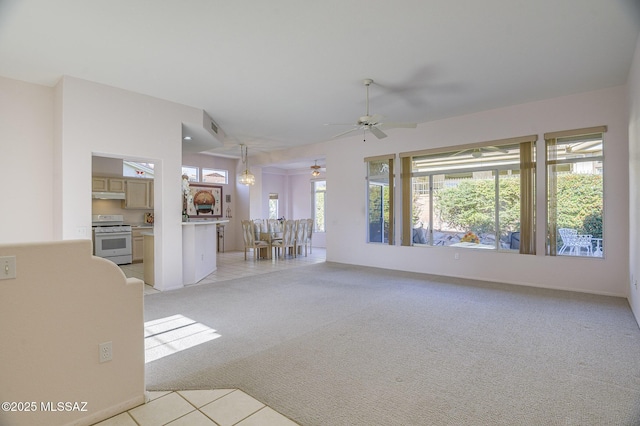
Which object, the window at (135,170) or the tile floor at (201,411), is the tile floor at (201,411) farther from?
the window at (135,170)

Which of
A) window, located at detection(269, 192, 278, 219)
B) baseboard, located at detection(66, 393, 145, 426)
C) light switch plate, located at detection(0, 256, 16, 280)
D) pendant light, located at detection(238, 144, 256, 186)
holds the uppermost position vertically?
pendant light, located at detection(238, 144, 256, 186)

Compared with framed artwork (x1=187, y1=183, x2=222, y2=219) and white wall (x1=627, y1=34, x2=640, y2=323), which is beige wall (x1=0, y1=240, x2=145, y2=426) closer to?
white wall (x1=627, y1=34, x2=640, y2=323)

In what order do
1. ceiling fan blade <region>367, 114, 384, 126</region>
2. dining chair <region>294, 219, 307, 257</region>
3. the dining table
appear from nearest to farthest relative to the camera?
ceiling fan blade <region>367, 114, 384, 126</region>
the dining table
dining chair <region>294, 219, 307, 257</region>

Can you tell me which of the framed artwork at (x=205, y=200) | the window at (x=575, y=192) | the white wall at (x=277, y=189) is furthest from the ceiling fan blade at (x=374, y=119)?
the white wall at (x=277, y=189)

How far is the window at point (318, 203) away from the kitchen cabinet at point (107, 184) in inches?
239

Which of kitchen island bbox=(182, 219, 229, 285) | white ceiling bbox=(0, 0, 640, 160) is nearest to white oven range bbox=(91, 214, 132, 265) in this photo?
kitchen island bbox=(182, 219, 229, 285)

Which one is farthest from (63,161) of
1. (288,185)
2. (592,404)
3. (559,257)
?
(288,185)

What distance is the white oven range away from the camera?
24.5 feet

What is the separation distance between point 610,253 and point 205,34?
6.02 metres

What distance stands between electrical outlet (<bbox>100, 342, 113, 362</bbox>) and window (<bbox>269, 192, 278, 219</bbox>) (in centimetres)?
999

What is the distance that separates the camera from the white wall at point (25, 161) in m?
4.25

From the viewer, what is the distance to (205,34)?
3.26 meters

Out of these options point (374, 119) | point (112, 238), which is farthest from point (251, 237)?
point (374, 119)

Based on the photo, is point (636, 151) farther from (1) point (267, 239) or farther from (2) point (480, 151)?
(1) point (267, 239)
